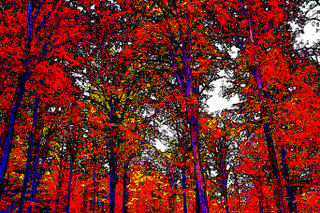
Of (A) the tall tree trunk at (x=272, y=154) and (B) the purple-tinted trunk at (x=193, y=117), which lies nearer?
(B) the purple-tinted trunk at (x=193, y=117)

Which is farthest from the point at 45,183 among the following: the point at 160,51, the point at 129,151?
the point at 160,51

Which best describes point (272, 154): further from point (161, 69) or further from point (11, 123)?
point (11, 123)

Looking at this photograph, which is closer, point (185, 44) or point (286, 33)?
point (185, 44)

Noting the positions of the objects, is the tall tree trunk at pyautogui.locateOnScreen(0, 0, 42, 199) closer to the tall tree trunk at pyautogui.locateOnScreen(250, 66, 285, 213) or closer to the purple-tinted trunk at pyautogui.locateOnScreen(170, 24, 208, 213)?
the purple-tinted trunk at pyautogui.locateOnScreen(170, 24, 208, 213)

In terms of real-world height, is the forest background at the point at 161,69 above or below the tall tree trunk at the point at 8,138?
above

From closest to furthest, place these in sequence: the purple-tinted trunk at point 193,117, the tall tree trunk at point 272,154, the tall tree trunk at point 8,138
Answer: the tall tree trunk at point 8,138
the purple-tinted trunk at point 193,117
the tall tree trunk at point 272,154

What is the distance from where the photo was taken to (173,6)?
859cm

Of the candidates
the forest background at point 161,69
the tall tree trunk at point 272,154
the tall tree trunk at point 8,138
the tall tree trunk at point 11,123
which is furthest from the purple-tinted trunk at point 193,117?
the tall tree trunk at point 8,138

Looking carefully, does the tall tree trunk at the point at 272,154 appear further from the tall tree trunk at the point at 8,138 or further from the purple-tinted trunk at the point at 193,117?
the tall tree trunk at the point at 8,138

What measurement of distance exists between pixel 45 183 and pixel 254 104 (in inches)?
833

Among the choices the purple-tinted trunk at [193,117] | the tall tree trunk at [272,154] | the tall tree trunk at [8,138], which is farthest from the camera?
the tall tree trunk at [272,154]

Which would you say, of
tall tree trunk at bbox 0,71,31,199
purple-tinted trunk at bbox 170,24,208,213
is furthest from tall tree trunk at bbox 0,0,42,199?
purple-tinted trunk at bbox 170,24,208,213

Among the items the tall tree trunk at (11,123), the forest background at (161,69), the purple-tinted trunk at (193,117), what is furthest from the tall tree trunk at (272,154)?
the tall tree trunk at (11,123)

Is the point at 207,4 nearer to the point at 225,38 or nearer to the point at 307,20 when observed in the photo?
the point at 225,38
